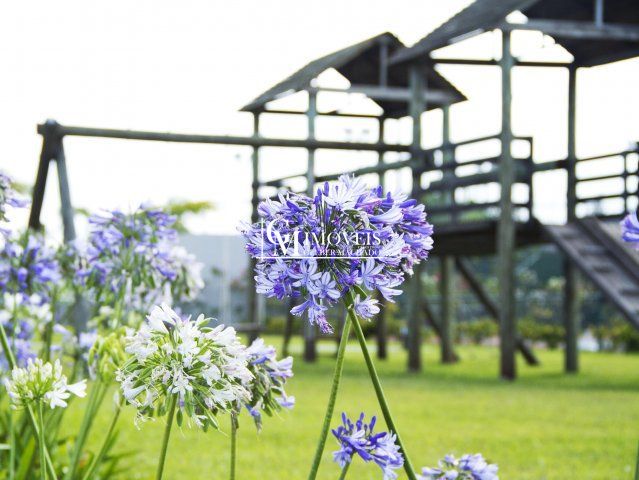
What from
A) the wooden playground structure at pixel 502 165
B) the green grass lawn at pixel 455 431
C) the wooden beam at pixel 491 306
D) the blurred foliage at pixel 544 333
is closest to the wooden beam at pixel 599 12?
the wooden playground structure at pixel 502 165

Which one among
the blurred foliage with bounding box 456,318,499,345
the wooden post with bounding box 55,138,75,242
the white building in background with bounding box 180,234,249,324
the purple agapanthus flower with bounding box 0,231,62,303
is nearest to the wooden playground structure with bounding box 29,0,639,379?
the wooden post with bounding box 55,138,75,242

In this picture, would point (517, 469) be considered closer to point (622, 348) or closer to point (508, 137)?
point (508, 137)

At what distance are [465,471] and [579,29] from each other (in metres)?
9.39

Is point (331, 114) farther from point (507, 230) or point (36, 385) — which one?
point (36, 385)

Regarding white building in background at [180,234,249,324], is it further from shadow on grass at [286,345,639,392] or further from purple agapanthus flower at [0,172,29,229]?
purple agapanthus flower at [0,172,29,229]

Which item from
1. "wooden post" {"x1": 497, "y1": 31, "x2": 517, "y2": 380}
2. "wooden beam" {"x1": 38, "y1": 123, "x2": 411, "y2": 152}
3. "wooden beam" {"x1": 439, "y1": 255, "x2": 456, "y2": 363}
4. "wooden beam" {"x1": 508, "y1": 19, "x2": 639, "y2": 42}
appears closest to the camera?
"wooden beam" {"x1": 38, "y1": 123, "x2": 411, "y2": 152}

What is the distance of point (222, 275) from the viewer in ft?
Answer: 89.1

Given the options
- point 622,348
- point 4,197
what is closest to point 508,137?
point 4,197

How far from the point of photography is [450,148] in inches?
445

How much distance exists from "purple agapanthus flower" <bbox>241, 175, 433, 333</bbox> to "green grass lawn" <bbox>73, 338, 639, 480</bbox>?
1.38 m

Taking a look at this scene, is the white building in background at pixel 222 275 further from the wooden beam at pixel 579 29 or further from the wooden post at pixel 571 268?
the wooden beam at pixel 579 29

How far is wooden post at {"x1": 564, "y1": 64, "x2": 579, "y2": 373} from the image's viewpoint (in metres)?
11.4

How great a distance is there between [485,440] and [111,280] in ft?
11.5

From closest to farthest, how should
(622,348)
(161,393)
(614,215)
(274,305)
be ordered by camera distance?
(161,393)
(614,215)
(622,348)
(274,305)
